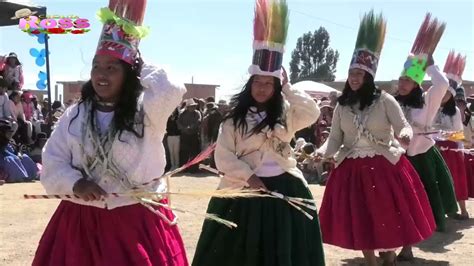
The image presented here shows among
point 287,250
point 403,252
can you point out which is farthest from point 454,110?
point 287,250

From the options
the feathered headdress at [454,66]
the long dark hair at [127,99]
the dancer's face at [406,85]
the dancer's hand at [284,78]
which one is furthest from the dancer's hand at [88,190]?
the feathered headdress at [454,66]

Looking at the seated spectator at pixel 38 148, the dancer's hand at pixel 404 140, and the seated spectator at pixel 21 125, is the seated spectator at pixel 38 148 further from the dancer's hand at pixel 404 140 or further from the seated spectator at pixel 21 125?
the dancer's hand at pixel 404 140

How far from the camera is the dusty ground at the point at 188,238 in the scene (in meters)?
6.20

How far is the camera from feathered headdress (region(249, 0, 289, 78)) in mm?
4574

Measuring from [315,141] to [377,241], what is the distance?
7619 mm

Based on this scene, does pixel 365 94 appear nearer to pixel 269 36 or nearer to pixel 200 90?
pixel 269 36

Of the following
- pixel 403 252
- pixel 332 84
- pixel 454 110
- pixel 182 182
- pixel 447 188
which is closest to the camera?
pixel 403 252

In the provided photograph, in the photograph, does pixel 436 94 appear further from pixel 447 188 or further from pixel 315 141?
pixel 315 141

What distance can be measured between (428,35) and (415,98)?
71 centimetres

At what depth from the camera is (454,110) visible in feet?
26.8

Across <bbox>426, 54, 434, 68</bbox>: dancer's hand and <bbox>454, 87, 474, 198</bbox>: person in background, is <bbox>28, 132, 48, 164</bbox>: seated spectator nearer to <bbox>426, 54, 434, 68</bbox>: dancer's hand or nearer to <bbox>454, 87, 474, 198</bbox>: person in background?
<bbox>454, 87, 474, 198</bbox>: person in background

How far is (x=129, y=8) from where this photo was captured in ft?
11.0

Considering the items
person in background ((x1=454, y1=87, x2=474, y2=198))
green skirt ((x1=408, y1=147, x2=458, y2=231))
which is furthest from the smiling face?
A: person in background ((x1=454, y1=87, x2=474, y2=198))

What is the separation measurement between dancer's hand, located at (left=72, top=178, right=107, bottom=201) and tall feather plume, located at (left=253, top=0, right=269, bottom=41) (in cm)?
213
